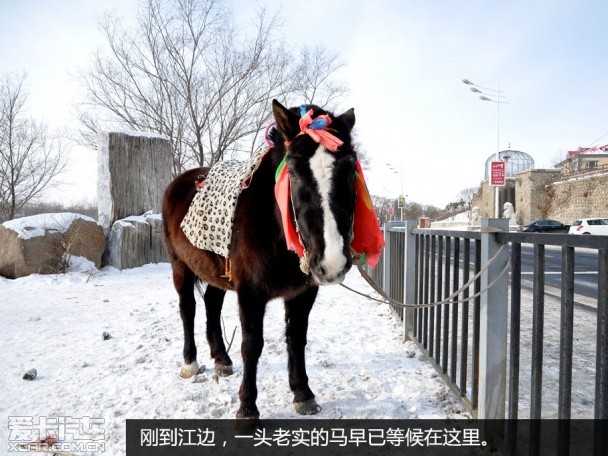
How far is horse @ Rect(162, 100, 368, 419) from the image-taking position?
78.4 inches

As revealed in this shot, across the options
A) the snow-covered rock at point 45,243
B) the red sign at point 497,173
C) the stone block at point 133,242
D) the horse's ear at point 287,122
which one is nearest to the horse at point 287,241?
the horse's ear at point 287,122

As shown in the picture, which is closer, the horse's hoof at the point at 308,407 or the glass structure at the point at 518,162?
the horse's hoof at the point at 308,407

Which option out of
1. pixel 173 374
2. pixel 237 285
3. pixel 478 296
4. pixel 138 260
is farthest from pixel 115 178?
pixel 478 296

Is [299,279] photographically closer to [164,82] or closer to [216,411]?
[216,411]

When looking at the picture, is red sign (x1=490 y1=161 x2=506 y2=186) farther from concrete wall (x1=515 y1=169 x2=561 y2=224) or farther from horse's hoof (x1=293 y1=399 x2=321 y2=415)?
concrete wall (x1=515 y1=169 x2=561 y2=224)

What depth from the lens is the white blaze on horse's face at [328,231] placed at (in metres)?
1.90

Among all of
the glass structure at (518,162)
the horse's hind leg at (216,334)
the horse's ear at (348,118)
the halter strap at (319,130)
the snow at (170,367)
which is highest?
the glass structure at (518,162)

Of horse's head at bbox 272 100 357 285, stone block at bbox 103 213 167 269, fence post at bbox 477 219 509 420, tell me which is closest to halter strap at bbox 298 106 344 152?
horse's head at bbox 272 100 357 285

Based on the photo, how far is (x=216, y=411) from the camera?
9.05 ft

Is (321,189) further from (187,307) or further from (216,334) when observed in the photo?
(187,307)

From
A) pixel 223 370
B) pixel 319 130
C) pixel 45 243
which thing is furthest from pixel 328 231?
pixel 45 243

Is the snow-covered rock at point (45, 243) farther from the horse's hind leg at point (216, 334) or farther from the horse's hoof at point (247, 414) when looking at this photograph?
the horse's hoof at point (247, 414)
